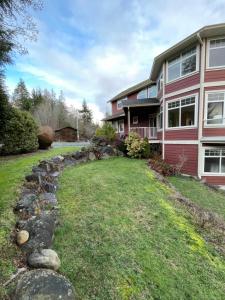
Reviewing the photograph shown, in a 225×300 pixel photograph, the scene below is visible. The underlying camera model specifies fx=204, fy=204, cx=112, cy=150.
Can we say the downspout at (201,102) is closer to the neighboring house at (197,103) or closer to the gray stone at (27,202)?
the neighboring house at (197,103)

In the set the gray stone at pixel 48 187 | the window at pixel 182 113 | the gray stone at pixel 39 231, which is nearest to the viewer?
the gray stone at pixel 39 231

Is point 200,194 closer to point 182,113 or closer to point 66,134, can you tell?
point 182,113

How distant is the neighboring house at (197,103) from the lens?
10492mm

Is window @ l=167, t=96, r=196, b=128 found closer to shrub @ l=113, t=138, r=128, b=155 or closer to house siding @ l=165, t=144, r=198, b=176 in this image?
house siding @ l=165, t=144, r=198, b=176

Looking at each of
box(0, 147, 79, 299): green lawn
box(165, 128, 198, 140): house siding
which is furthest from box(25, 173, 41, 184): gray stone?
box(165, 128, 198, 140): house siding

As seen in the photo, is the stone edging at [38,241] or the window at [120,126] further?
the window at [120,126]

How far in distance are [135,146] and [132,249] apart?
928 cm

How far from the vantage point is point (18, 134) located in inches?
436

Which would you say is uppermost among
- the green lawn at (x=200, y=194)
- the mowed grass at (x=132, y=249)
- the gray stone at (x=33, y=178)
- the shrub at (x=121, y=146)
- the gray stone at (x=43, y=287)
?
the shrub at (x=121, y=146)

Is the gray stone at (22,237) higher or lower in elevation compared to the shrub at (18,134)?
lower

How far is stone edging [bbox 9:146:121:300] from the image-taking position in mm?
2809

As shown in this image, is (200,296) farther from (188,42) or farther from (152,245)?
(188,42)

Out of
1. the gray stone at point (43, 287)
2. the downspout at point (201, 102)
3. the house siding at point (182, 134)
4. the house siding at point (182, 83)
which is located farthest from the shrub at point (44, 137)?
the gray stone at point (43, 287)

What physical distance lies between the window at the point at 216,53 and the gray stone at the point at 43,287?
37.6 feet
